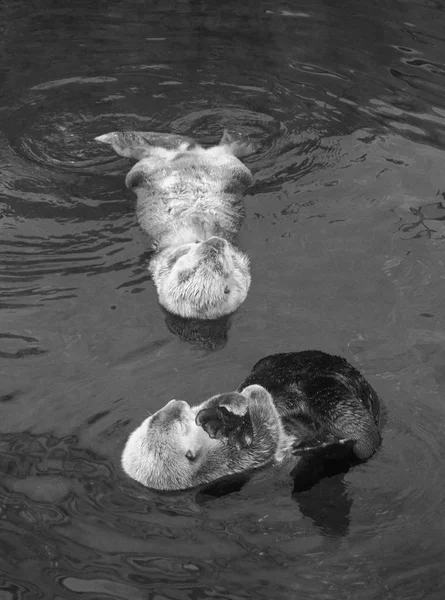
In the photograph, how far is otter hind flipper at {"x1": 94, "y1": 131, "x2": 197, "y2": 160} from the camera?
7898mm

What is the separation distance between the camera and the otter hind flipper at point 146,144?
7.90m

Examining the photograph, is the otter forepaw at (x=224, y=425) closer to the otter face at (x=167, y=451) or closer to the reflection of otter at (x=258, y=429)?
the reflection of otter at (x=258, y=429)

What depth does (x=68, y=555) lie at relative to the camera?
4.70m

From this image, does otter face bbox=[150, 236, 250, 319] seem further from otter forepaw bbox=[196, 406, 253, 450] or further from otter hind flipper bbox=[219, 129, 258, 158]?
otter forepaw bbox=[196, 406, 253, 450]

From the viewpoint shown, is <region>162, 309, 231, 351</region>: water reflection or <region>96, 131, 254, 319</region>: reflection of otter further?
<region>96, 131, 254, 319</region>: reflection of otter

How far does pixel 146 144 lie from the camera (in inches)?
312

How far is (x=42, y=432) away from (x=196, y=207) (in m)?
2.71

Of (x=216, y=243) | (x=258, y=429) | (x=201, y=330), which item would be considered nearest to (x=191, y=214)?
(x=216, y=243)

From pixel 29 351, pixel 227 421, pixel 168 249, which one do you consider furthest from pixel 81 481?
pixel 168 249

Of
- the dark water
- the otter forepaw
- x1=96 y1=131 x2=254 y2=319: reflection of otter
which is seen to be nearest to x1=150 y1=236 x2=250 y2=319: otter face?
x1=96 y1=131 x2=254 y2=319: reflection of otter

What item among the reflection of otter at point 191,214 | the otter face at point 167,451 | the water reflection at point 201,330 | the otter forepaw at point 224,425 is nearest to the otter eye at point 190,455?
the otter face at point 167,451

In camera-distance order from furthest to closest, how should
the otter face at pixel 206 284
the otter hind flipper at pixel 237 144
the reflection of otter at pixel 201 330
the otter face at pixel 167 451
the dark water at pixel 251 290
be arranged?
the otter hind flipper at pixel 237 144, the otter face at pixel 206 284, the reflection of otter at pixel 201 330, the otter face at pixel 167 451, the dark water at pixel 251 290

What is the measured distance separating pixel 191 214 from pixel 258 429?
8.95 ft

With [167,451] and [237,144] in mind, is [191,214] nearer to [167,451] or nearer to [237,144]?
[237,144]
